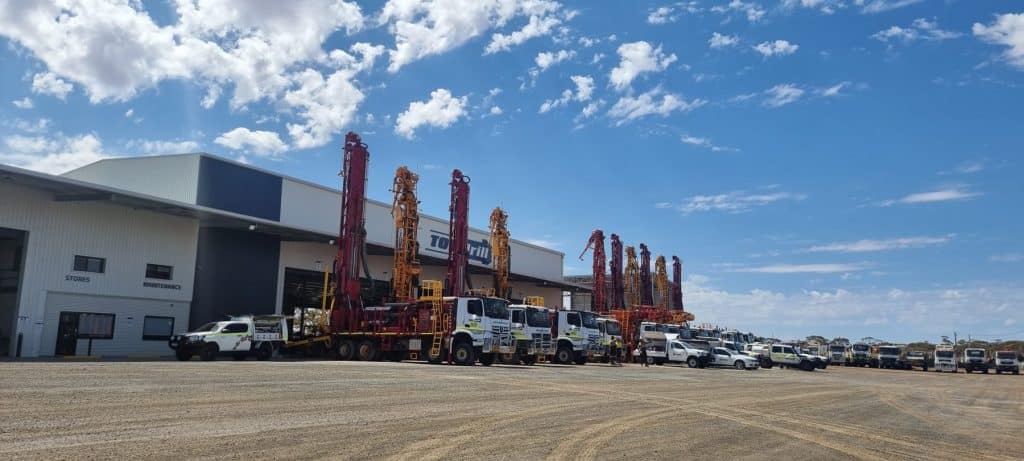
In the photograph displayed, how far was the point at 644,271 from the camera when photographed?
63344 mm

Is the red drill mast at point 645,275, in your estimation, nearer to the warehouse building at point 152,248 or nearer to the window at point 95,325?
the warehouse building at point 152,248

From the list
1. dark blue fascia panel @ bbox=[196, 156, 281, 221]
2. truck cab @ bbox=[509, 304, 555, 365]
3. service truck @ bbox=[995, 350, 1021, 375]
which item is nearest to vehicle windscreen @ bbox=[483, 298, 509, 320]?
truck cab @ bbox=[509, 304, 555, 365]

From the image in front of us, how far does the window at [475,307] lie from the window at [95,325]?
50.2 ft

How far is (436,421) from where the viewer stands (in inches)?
447

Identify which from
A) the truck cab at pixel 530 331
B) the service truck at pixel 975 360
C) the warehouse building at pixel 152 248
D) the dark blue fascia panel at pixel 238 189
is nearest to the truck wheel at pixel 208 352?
the warehouse building at pixel 152 248

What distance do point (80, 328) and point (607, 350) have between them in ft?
81.4

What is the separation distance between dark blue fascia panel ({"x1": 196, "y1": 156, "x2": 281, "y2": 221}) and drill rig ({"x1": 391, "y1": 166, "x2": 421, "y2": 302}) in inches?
251

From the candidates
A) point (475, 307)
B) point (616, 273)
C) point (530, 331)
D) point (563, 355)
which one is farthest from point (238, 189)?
point (616, 273)

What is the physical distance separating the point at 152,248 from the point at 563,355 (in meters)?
19.8

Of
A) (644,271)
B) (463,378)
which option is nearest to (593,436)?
(463,378)

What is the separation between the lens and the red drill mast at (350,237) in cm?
3284

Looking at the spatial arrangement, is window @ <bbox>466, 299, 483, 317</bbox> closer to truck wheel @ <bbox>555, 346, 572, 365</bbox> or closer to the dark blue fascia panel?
truck wheel @ <bbox>555, 346, 572, 365</bbox>

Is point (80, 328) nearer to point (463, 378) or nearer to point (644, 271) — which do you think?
point (463, 378)

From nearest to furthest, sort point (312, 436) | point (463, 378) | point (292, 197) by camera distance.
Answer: point (312, 436)
point (463, 378)
point (292, 197)
